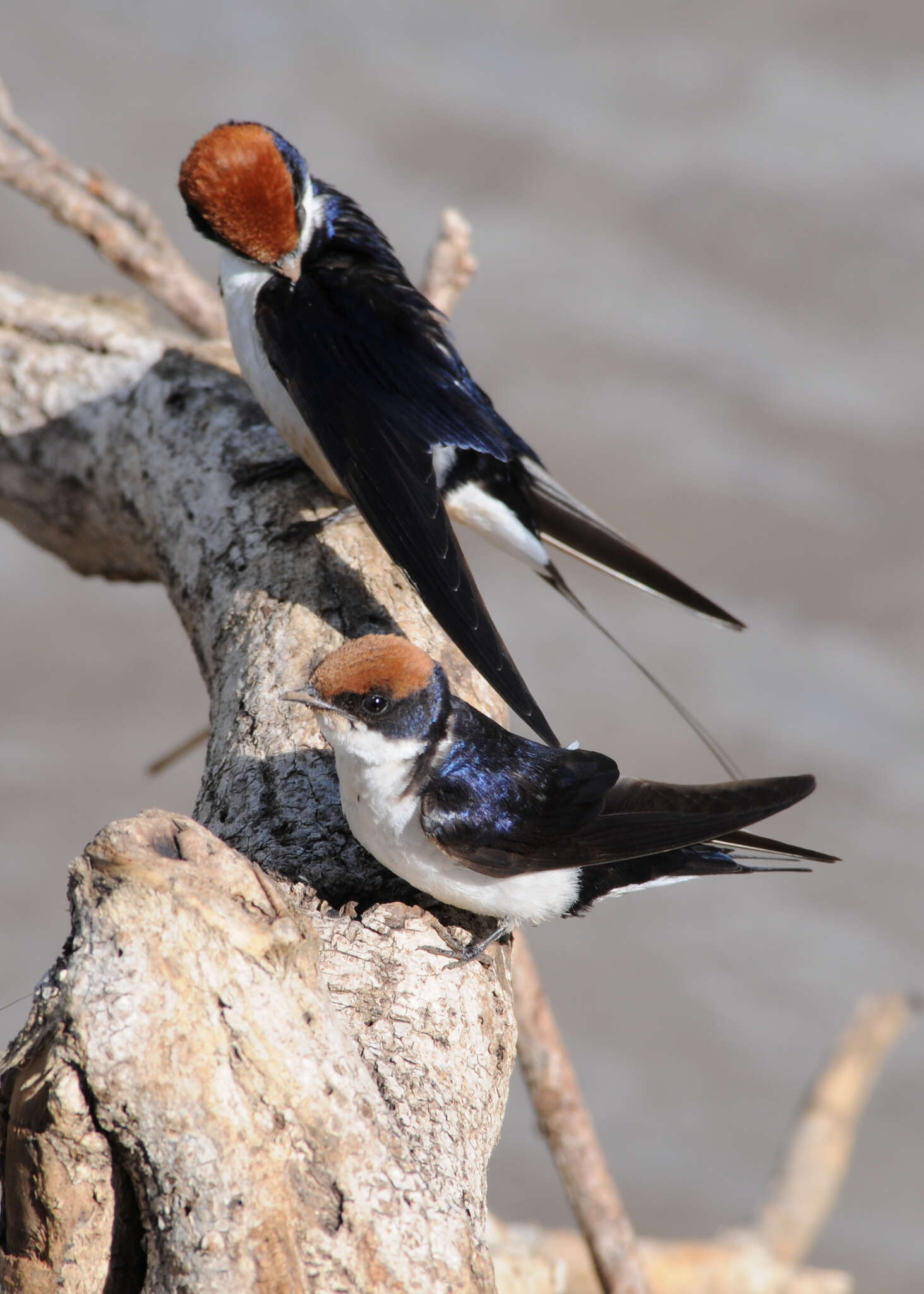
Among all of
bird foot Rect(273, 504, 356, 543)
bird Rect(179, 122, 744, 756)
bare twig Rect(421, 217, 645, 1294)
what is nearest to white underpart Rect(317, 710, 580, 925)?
bird Rect(179, 122, 744, 756)

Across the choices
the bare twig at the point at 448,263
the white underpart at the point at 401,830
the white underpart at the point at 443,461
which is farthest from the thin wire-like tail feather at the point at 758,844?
the bare twig at the point at 448,263

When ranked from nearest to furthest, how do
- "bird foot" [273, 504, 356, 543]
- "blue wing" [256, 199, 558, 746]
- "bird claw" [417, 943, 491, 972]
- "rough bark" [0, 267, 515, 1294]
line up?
"rough bark" [0, 267, 515, 1294] < "bird claw" [417, 943, 491, 972] < "blue wing" [256, 199, 558, 746] < "bird foot" [273, 504, 356, 543]

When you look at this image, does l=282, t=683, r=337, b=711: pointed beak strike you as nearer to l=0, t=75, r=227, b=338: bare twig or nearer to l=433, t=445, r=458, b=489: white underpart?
l=433, t=445, r=458, b=489: white underpart

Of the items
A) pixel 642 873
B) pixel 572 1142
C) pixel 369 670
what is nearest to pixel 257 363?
pixel 369 670

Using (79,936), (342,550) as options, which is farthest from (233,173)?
(79,936)

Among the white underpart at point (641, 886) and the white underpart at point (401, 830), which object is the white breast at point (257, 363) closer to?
the white underpart at point (401, 830)

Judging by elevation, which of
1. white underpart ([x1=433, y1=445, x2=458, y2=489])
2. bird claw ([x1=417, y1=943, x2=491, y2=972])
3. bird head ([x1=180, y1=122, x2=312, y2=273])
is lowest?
bird claw ([x1=417, y1=943, x2=491, y2=972])

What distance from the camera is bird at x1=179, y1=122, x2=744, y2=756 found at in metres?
2.16

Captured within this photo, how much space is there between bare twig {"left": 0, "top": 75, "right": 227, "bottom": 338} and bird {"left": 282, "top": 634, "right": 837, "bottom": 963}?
6.47 ft

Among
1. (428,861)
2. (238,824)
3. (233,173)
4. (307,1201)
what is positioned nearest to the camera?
(307,1201)

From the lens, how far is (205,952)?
1.23m

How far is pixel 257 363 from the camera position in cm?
238

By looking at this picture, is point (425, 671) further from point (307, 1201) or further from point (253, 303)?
point (253, 303)

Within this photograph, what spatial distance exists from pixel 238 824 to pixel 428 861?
1.07 feet
